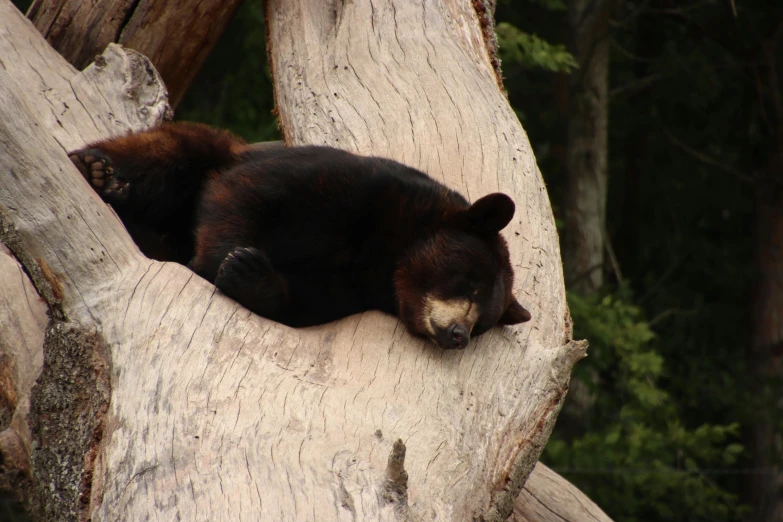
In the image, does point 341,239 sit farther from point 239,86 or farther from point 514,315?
point 239,86

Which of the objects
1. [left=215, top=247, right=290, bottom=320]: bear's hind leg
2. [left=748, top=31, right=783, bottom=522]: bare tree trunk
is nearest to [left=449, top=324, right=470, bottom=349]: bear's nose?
[left=215, top=247, right=290, bottom=320]: bear's hind leg

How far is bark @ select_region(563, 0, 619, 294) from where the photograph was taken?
10445 millimetres

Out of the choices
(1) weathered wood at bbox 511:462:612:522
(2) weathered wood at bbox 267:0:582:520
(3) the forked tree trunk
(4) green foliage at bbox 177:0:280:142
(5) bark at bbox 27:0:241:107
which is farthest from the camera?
(4) green foliage at bbox 177:0:280:142

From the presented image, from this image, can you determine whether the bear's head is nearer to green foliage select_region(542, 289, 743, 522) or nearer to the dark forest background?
the dark forest background

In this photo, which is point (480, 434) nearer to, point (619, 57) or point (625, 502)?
point (625, 502)

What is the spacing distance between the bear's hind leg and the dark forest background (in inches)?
188

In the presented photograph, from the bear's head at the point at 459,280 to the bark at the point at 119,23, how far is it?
3183mm

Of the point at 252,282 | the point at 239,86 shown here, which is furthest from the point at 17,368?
the point at 239,86

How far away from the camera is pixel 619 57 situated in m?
12.1

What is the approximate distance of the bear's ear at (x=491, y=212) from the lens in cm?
362

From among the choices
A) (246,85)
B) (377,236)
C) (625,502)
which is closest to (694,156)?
(625,502)

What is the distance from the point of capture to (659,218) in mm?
12562

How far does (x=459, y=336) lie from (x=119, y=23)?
378cm

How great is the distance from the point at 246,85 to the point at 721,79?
283 inches
